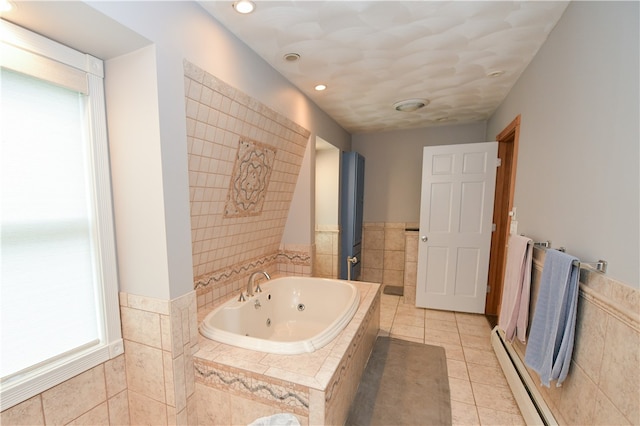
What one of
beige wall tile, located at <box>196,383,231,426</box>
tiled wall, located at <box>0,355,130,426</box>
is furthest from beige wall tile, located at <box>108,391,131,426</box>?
beige wall tile, located at <box>196,383,231,426</box>

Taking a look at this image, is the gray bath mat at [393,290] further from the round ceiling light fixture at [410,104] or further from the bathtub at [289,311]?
the round ceiling light fixture at [410,104]

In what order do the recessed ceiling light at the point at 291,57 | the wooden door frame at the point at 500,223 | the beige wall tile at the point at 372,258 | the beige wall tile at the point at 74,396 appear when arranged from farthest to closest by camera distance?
the beige wall tile at the point at 372,258 → the wooden door frame at the point at 500,223 → the recessed ceiling light at the point at 291,57 → the beige wall tile at the point at 74,396

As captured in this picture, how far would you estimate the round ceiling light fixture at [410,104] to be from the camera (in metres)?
2.61

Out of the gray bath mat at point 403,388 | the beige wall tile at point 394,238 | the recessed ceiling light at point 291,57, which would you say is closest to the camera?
the gray bath mat at point 403,388

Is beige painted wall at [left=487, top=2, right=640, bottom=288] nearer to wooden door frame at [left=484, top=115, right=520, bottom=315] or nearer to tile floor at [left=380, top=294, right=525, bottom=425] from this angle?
wooden door frame at [left=484, top=115, right=520, bottom=315]

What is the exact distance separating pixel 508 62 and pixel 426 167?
49.8 inches

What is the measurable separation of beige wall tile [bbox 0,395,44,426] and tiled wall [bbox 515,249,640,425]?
2.25 m

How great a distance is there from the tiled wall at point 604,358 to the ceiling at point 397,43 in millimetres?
1434

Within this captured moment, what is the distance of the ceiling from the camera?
1354 millimetres

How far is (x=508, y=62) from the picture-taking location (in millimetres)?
1888

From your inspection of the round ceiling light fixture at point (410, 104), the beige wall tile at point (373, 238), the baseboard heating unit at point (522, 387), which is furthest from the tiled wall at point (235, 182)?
the baseboard heating unit at point (522, 387)

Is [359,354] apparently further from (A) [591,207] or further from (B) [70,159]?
(B) [70,159]

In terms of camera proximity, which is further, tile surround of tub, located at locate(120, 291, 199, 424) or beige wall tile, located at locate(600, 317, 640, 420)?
tile surround of tub, located at locate(120, 291, 199, 424)

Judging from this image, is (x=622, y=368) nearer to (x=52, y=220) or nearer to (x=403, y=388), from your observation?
(x=403, y=388)
